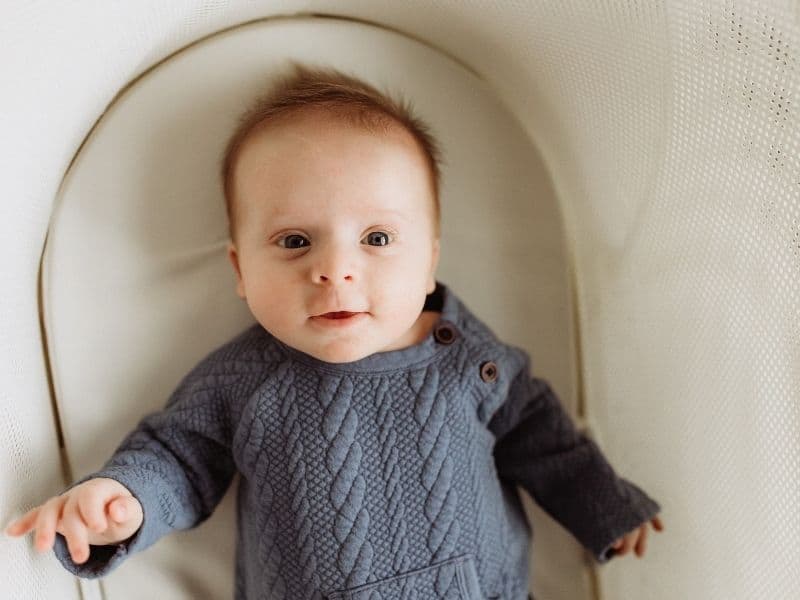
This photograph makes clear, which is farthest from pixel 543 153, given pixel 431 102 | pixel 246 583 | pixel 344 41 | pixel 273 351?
pixel 246 583

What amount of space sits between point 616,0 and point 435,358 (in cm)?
48

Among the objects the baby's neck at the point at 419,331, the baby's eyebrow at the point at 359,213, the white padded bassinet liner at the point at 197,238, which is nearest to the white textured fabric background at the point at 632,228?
the white padded bassinet liner at the point at 197,238

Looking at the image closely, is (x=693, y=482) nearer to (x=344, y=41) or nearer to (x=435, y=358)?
(x=435, y=358)

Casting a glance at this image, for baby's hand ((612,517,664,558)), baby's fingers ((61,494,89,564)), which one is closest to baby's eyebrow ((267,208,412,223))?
baby's fingers ((61,494,89,564))

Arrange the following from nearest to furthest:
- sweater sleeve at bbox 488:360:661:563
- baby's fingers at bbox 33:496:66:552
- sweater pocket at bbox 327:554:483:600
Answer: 1. baby's fingers at bbox 33:496:66:552
2. sweater pocket at bbox 327:554:483:600
3. sweater sleeve at bbox 488:360:661:563

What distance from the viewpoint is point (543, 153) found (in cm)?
119

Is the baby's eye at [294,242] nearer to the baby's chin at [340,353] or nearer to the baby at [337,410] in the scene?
the baby at [337,410]

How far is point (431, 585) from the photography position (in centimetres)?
100

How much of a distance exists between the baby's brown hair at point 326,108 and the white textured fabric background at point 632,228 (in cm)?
10

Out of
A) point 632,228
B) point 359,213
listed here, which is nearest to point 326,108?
point 359,213

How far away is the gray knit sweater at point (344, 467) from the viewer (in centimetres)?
100

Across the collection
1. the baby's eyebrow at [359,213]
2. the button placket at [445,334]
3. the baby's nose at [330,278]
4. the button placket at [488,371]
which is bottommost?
the button placket at [488,371]

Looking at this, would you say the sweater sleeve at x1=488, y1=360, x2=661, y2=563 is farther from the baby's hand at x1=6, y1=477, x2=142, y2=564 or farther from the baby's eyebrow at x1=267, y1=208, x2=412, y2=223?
the baby's hand at x1=6, y1=477, x2=142, y2=564

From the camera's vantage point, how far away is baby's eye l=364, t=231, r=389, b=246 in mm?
967
